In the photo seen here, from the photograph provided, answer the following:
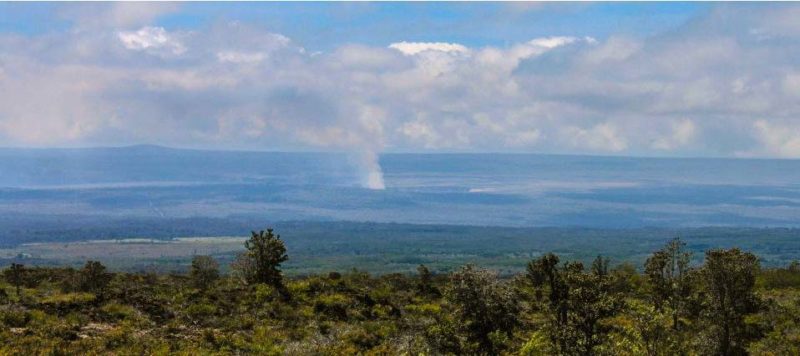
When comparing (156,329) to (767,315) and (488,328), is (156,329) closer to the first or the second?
(488,328)

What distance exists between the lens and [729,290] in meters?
29.2

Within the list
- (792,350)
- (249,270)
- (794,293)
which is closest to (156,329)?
(249,270)

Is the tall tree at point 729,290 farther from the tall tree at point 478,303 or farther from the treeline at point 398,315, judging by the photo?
the tall tree at point 478,303

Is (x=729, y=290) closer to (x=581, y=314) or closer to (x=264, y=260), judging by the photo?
(x=581, y=314)

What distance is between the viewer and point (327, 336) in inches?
1260

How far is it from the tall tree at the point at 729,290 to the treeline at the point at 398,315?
2.0 inches

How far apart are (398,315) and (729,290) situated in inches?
659

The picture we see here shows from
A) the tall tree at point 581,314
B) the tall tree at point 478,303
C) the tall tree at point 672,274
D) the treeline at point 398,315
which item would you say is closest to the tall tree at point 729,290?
the treeline at point 398,315

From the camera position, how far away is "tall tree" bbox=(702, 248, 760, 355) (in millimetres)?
28672

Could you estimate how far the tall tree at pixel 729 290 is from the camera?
2867cm

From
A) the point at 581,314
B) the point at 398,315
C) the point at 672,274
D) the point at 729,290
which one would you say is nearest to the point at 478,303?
the point at 581,314

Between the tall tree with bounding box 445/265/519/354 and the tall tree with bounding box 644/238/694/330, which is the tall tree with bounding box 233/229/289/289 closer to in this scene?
the tall tree with bounding box 445/265/519/354

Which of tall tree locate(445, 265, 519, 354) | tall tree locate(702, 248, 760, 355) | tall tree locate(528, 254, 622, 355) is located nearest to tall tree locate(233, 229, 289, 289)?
tall tree locate(445, 265, 519, 354)

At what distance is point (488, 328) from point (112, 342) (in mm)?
14578
